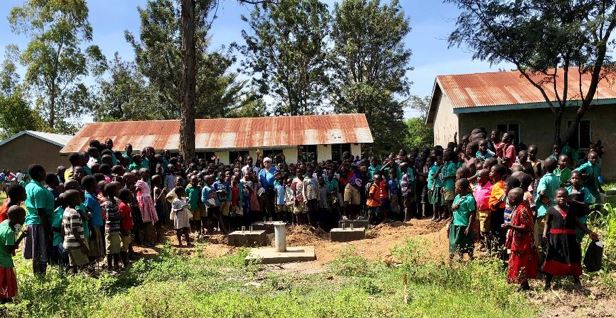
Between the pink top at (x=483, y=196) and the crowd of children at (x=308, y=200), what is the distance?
2cm

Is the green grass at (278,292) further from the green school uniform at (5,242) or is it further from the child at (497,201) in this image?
the child at (497,201)

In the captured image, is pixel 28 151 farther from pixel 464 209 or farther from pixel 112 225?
pixel 464 209

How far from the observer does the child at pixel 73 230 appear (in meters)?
6.82

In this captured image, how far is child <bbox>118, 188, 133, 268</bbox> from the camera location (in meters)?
8.16

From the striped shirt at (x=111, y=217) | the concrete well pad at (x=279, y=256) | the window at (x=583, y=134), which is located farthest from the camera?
the window at (x=583, y=134)

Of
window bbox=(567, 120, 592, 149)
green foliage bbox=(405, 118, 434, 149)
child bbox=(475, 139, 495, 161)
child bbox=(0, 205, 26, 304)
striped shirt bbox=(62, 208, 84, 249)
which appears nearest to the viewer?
child bbox=(0, 205, 26, 304)

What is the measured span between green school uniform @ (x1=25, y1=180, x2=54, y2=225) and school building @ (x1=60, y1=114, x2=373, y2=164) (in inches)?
668

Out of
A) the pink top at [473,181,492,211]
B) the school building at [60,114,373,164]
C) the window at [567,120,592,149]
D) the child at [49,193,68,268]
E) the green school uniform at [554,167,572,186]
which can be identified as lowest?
the child at [49,193,68,268]

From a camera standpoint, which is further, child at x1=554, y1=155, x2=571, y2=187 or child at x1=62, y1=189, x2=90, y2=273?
child at x1=554, y1=155, x2=571, y2=187

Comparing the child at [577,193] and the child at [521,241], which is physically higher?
the child at [577,193]

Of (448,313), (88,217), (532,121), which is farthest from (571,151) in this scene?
(88,217)

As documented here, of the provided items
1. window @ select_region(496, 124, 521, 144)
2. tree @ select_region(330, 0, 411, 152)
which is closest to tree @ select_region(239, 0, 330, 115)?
tree @ select_region(330, 0, 411, 152)

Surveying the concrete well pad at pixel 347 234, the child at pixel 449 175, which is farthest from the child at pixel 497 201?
the concrete well pad at pixel 347 234

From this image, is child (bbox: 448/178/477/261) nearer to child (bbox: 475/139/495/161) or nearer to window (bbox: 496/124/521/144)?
child (bbox: 475/139/495/161)
